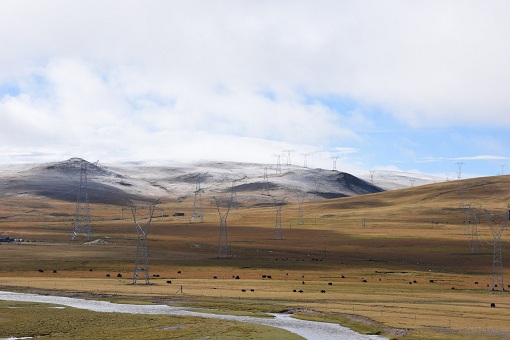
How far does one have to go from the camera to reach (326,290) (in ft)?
297

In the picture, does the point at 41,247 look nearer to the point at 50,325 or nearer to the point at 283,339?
the point at 50,325

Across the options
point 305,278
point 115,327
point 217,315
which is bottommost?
point 115,327

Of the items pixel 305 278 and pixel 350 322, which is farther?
pixel 305 278

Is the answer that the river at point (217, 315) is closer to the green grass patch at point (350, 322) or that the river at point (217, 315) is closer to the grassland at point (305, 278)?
the green grass patch at point (350, 322)

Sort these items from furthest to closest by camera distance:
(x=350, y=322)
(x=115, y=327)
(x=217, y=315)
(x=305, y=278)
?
(x=305, y=278)
(x=217, y=315)
(x=350, y=322)
(x=115, y=327)

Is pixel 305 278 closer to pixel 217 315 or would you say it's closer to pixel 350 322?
pixel 217 315

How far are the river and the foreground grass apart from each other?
→ 2453mm

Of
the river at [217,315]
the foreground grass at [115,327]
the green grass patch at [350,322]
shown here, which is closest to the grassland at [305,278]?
the green grass patch at [350,322]

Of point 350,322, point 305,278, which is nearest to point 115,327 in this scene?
point 350,322

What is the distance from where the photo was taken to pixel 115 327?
57.7 m

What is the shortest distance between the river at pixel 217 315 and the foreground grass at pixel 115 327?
8.05 ft

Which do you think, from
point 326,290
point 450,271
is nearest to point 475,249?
point 450,271

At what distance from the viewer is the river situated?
57.4m

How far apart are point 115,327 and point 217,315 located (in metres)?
11.7
